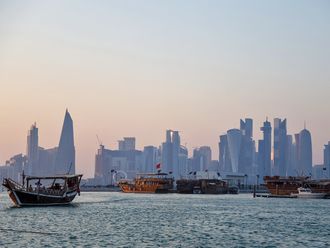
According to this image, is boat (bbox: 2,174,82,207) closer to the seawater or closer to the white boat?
the seawater

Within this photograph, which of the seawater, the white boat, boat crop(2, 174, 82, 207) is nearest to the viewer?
the seawater

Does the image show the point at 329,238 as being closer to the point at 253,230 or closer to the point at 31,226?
the point at 253,230

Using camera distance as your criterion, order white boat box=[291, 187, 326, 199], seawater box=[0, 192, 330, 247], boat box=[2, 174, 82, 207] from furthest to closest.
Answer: white boat box=[291, 187, 326, 199], boat box=[2, 174, 82, 207], seawater box=[0, 192, 330, 247]

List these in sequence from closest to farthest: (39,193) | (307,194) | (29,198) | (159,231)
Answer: (159,231) → (29,198) → (39,193) → (307,194)

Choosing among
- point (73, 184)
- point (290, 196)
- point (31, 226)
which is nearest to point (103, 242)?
point (31, 226)

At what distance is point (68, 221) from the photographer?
277ft

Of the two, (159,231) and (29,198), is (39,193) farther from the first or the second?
(159,231)

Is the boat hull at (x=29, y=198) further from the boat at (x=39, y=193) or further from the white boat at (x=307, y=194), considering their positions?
the white boat at (x=307, y=194)

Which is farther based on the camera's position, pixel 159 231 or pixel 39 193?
pixel 39 193

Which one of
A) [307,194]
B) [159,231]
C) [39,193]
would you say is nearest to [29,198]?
[39,193]

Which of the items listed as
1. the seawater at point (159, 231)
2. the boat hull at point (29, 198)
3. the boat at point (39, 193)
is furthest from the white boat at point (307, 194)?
the boat hull at point (29, 198)

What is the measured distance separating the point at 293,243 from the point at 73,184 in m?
75.8

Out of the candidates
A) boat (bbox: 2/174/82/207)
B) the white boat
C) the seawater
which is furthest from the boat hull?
the white boat

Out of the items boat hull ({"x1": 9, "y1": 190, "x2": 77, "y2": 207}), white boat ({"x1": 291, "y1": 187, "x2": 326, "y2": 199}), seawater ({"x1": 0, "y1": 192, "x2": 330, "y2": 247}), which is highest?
white boat ({"x1": 291, "y1": 187, "x2": 326, "y2": 199})
